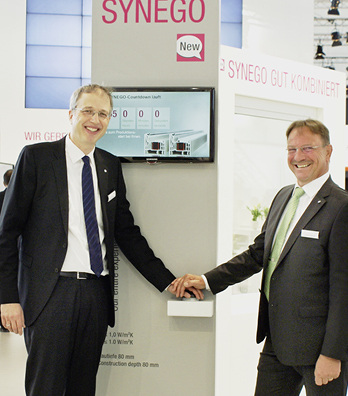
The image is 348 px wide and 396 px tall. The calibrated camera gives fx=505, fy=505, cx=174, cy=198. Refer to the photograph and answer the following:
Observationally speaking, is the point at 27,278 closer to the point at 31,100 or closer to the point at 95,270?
the point at 95,270

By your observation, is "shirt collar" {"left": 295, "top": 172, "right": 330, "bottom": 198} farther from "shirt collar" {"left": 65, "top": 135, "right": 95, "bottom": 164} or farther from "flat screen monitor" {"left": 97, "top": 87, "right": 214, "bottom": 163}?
"shirt collar" {"left": 65, "top": 135, "right": 95, "bottom": 164}

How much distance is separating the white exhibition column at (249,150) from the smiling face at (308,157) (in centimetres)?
135

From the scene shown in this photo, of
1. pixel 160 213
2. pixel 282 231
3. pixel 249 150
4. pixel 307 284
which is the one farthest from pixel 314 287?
pixel 249 150

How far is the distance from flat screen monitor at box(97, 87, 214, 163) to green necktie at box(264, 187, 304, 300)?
0.45 meters

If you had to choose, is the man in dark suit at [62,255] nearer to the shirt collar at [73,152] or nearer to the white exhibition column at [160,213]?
the shirt collar at [73,152]

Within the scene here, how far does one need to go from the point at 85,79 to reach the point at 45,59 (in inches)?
40.6

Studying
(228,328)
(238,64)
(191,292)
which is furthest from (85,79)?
(191,292)

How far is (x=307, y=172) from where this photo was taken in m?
2.35

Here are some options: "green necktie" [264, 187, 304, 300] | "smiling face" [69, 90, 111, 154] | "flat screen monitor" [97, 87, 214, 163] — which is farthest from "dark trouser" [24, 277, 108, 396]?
"green necktie" [264, 187, 304, 300]

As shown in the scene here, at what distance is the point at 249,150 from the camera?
4.34 m

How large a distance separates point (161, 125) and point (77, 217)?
26.9 inches

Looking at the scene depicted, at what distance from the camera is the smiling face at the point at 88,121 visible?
2.26 meters

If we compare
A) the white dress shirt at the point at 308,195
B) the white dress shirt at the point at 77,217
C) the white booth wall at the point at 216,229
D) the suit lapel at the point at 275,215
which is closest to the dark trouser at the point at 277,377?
the white booth wall at the point at 216,229

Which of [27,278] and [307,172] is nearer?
[27,278]
